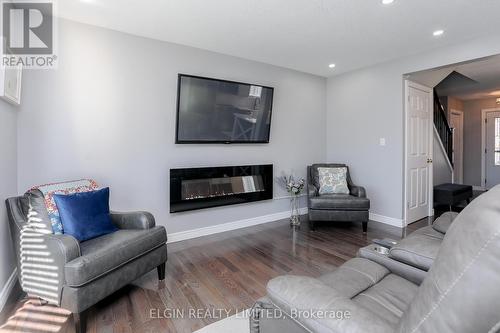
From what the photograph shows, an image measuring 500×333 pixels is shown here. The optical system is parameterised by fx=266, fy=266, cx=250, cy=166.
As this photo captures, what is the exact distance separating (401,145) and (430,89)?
133 cm

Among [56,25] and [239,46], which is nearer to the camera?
[56,25]

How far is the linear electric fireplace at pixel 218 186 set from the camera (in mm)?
3361

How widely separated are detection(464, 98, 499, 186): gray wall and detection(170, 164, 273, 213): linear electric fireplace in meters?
6.29

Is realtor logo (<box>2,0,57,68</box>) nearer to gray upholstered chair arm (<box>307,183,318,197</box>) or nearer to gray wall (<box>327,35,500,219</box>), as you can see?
gray upholstered chair arm (<box>307,183,318,197</box>)

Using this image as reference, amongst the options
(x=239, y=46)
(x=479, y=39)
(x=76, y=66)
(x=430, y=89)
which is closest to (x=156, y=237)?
(x=76, y=66)

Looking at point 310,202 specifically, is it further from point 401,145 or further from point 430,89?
point 430,89

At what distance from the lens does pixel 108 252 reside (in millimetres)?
1847

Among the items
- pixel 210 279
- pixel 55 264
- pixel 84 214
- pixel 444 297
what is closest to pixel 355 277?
pixel 444 297

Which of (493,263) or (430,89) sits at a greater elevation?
(430,89)

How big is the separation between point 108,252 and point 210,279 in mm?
951

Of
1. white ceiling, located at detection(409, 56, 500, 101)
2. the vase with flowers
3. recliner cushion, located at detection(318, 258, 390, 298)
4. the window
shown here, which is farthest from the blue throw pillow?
the window

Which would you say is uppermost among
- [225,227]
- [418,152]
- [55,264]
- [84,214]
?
[418,152]

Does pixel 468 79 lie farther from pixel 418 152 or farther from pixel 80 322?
pixel 80 322

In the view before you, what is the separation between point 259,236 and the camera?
358 centimetres
